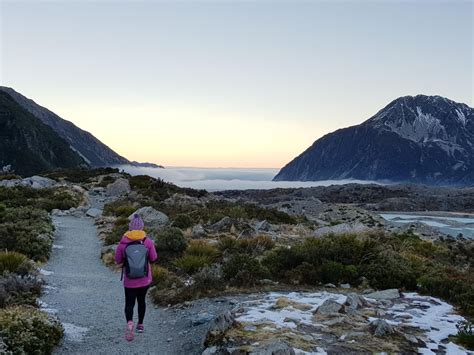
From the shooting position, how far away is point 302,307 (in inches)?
370

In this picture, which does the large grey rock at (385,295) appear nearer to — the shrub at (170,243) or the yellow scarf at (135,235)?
the yellow scarf at (135,235)

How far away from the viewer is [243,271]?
40.7 feet

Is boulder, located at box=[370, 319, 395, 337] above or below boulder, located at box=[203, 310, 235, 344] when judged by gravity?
above

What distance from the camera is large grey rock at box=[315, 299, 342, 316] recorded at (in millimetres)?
8758

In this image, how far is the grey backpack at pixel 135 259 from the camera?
8070mm

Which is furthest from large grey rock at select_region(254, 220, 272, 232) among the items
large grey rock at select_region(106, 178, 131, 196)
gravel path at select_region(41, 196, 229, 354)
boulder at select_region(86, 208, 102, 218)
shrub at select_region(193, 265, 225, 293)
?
large grey rock at select_region(106, 178, 131, 196)

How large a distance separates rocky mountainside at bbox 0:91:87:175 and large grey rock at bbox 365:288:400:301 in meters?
123

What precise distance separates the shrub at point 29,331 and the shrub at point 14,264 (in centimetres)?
438

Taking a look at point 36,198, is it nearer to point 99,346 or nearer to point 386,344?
point 99,346

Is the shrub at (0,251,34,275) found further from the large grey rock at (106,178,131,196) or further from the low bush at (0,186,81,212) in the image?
the large grey rock at (106,178,131,196)

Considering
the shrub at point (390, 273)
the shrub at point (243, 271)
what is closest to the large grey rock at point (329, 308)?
the shrub at point (243, 271)

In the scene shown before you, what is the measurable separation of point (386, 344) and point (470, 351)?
131cm

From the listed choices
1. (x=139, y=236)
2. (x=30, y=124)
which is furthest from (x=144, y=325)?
(x=30, y=124)

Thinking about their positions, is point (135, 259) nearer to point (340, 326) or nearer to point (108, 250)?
point (340, 326)
